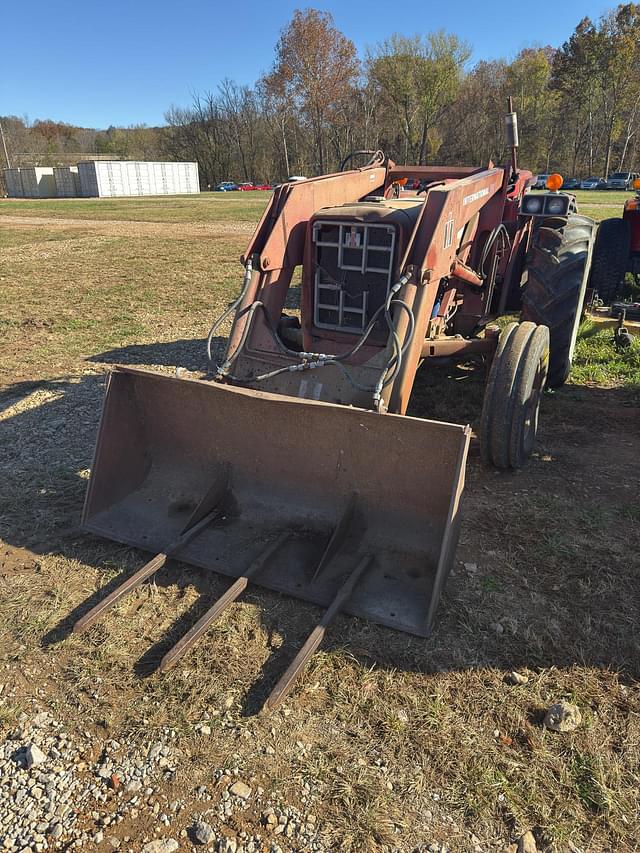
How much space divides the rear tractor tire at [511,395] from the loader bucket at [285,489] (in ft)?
3.26

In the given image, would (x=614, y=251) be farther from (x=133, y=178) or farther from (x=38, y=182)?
(x=38, y=182)

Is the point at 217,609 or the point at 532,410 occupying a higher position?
the point at 532,410

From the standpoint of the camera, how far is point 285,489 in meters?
3.80

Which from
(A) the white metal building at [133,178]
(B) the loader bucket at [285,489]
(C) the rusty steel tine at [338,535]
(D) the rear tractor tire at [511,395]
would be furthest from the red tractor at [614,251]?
(A) the white metal building at [133,178]

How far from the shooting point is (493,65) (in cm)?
5219

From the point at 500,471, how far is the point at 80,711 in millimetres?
3160

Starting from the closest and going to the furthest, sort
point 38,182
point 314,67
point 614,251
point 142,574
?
point 142,574 < point 614,251 < point 314,67 < point 38,182

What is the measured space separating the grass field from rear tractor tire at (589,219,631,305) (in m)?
4.03

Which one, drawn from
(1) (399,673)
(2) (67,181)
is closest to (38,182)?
(2) (67,181)

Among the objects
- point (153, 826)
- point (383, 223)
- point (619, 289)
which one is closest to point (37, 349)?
point (383, 223)

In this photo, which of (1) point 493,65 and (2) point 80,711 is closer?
(2) point 80,711

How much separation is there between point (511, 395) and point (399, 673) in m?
2.05

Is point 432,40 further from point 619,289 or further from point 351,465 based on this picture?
point 351,465

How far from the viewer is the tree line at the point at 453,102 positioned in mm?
44594
